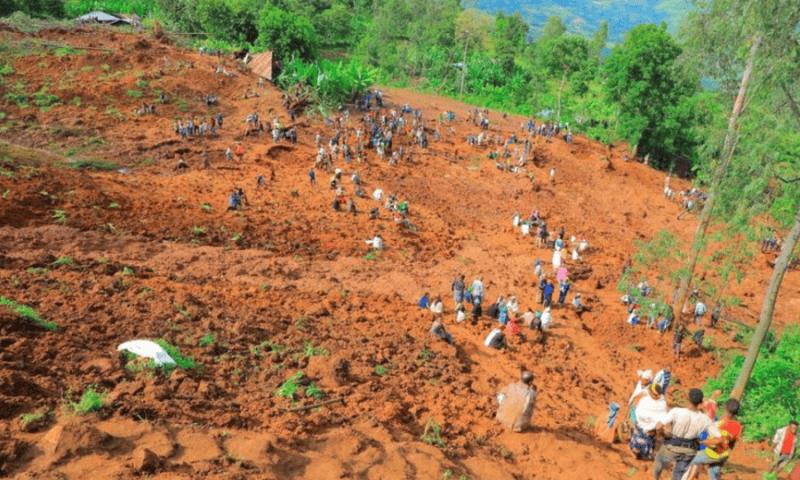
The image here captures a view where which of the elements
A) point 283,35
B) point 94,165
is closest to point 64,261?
point 94,165

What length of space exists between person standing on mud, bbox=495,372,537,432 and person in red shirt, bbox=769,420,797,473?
14.3 feet

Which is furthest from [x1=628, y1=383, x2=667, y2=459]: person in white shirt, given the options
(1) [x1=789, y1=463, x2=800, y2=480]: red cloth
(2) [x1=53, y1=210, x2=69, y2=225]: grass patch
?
(2) [x1=53, y1=210, x2=69, y2=225]: grass patch

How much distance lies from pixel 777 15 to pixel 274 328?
10610 mm

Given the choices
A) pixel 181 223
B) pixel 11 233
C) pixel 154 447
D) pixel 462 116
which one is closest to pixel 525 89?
pixel 462 116

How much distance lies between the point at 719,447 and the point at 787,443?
3.43 meters

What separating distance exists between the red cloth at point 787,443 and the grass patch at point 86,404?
10400 millimetres

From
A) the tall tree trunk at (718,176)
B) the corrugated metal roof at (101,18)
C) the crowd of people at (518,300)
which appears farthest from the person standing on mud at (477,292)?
the corrugated metal roof at (101,18)

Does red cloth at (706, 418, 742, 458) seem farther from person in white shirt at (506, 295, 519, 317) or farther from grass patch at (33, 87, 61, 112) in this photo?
grass patch at (33, 87, 61, 112)

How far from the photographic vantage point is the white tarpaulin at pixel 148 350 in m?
7.46

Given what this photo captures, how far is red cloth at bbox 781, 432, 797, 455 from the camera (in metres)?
8.43

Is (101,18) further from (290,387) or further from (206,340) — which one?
(290,387)

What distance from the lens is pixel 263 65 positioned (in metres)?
37.5

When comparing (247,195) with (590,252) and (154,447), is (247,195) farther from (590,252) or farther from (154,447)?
(154,447)

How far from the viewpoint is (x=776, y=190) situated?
30.0ft
